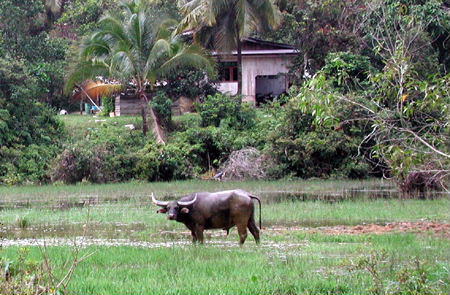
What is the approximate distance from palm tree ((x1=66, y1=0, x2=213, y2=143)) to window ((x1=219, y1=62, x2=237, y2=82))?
7.82 metres

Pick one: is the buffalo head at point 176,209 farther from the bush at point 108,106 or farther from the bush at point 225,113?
the bush at point 108,106

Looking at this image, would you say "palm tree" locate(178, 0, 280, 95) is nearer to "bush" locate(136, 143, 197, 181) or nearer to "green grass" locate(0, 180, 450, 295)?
"bush" locate(136, 143, 197, 181)

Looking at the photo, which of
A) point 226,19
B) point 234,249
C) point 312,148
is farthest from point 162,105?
point 234,249

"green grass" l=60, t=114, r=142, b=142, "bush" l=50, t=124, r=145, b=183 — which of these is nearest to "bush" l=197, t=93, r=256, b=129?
"green grass" l=60, t=114, r=142, b=142

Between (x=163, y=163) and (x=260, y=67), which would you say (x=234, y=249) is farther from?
(x=260, y=67)

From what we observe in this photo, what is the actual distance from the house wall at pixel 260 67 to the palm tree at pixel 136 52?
7.46 meters

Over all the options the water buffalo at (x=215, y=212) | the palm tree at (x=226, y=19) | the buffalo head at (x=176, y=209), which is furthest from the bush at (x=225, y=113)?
the buffalo head at (x=176, y=209)

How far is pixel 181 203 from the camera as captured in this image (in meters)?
10.6

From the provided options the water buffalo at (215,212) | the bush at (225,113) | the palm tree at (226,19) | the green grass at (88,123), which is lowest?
the water buffalo at (215,212)

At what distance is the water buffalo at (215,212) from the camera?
34.6 ft

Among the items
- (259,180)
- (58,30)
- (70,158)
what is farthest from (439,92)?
(58,30)

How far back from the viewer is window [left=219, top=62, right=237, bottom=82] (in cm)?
3512

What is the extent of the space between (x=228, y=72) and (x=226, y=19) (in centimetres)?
753

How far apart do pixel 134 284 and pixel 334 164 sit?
1754 cm
